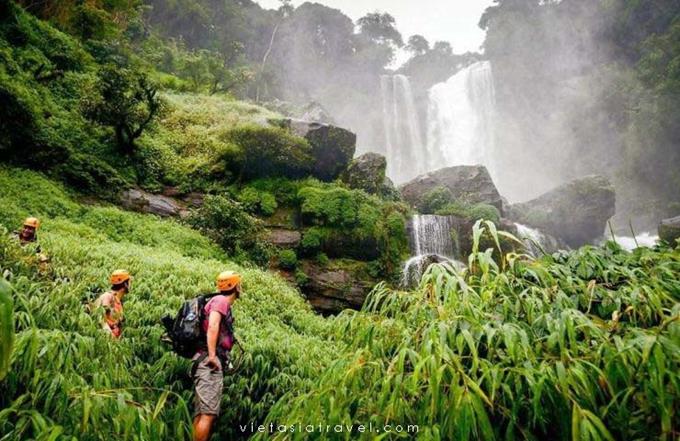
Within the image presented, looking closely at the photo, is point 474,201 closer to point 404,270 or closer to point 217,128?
point 404,270

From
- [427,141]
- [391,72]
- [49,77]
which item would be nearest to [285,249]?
[49,77]

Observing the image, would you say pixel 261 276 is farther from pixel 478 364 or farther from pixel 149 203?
pixel 478 364

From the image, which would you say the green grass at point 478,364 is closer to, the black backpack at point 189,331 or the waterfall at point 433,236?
the black backpack at point 189,331

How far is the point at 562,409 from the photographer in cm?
147

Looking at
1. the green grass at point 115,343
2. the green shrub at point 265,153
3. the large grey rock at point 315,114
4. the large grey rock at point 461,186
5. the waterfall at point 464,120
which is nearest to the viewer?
the green grass at point 115,343

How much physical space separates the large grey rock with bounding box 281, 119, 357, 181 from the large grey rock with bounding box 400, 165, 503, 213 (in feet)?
19.6

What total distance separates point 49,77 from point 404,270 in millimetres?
12927

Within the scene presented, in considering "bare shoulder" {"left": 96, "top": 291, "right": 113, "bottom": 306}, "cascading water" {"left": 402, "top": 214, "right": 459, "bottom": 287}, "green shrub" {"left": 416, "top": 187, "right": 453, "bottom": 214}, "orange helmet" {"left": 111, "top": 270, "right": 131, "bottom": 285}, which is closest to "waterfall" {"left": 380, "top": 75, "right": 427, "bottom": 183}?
"green shrub" {"left": 416, "top": 187, "right": 453, "bottom": 214}

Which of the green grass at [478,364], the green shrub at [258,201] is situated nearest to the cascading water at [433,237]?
the green shrub at [258,201]

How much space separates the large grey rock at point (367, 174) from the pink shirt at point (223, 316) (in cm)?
1174

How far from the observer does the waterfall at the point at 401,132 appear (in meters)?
34.1

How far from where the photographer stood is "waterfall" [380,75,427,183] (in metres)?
34.1

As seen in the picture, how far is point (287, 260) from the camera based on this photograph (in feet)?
36.2

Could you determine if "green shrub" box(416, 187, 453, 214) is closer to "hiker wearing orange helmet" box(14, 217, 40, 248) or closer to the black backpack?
"hiker wearing orange helmet" box(14, 217, 40, 248)
